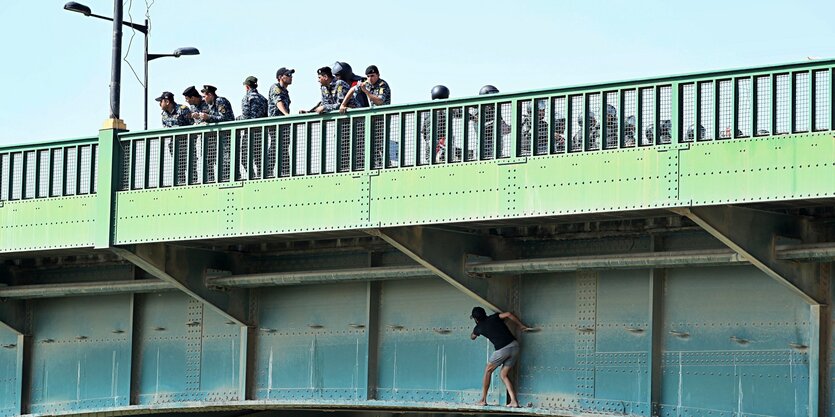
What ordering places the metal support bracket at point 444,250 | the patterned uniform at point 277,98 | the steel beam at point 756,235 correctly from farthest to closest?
the patterned uniform at point 277,98, the metal support bracket at point 444,250, the steel beam at point 756,235

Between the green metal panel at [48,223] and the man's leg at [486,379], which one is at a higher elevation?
the green metal panel at [48,223]

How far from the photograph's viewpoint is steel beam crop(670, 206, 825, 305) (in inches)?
918


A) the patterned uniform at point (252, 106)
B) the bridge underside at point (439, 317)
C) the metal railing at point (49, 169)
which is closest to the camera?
the bridge underside at point (439, 317)

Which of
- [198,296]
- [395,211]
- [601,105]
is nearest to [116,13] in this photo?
[198,296]

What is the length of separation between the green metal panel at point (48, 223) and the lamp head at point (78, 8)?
581cm

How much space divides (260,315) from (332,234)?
→ 10.9ft

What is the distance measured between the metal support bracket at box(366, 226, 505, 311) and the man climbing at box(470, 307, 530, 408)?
36 cm

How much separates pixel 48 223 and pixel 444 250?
287 inches

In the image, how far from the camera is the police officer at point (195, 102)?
1145 inches

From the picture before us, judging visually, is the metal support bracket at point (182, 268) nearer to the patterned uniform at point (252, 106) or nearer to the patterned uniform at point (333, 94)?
the patterned uniform at point (252, 106)

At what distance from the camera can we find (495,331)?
87.3 ft

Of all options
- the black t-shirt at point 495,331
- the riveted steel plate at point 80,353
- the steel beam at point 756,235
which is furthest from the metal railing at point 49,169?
the steel beam at point 756,235

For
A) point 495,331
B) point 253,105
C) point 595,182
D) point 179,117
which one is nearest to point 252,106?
point 253,105

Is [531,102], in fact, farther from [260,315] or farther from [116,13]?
[116,13]
